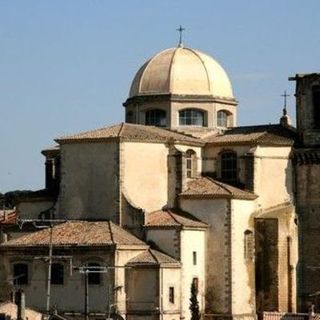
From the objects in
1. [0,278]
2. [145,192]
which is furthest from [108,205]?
[0,278]

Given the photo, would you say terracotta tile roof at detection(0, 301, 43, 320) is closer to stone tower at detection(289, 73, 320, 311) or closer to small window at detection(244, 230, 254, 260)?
small window at detection(244, 230, 254, 260)

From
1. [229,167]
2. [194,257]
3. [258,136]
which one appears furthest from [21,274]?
[258,136]

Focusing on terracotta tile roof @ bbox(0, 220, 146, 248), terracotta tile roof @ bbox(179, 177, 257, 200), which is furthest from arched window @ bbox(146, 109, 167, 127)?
terracotta tile roof @ bbox(0, 220, 146, 248)

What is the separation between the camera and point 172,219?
74.2m

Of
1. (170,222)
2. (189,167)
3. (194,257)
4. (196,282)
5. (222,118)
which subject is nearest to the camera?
(170,222)

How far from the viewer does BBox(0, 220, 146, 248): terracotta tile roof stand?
237ft

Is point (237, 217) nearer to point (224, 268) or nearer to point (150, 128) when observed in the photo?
point (224, 268)

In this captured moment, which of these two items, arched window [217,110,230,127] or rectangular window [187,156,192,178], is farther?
arched window [217,110,230,127]

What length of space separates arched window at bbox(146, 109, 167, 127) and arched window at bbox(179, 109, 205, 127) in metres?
1.04

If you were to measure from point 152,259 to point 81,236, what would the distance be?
422 cm

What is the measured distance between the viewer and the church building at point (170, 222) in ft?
236

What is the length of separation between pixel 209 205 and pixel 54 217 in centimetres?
894

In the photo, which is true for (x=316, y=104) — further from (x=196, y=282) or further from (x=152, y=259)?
(x=152, y=259)

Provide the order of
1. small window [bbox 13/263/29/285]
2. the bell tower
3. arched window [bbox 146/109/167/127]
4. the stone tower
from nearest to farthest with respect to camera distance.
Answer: small window [bbox 13/263/29/285], the stone tower, the bell tower, arched window [bbox 146/109/167/127]
